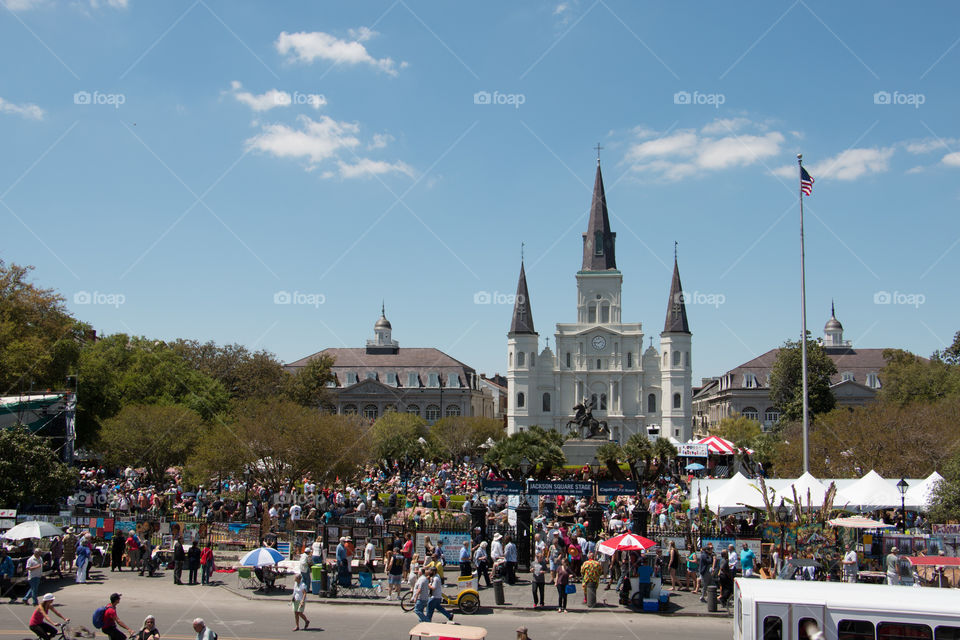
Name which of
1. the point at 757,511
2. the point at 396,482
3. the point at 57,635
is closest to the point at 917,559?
the point at 757,511

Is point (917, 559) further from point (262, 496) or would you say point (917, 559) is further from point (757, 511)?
point (262, 496)

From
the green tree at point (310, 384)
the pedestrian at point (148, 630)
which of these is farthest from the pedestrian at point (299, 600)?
the green tree at point (310, 384)

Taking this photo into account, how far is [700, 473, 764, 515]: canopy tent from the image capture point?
22.1m

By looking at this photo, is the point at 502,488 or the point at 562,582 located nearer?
the point at 562,582

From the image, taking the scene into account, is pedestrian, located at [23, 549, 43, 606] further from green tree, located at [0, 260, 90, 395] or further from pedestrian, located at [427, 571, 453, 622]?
green tree, located at [0, 260, 90, 395]

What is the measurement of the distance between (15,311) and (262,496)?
727 inches

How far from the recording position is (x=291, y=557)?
20.8m

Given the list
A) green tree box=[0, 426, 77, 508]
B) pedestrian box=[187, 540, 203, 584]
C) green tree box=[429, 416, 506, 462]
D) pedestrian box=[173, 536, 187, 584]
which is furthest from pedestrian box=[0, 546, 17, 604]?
green tree box=[429, 416, 506, 462]

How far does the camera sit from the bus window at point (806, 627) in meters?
9.79

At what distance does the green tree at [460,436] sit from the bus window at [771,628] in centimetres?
5002

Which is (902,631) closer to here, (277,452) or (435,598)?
Result: (435,598)

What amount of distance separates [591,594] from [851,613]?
25.7ft

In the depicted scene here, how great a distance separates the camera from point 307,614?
16.2 metres

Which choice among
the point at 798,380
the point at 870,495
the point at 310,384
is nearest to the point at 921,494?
the point at 870,495
